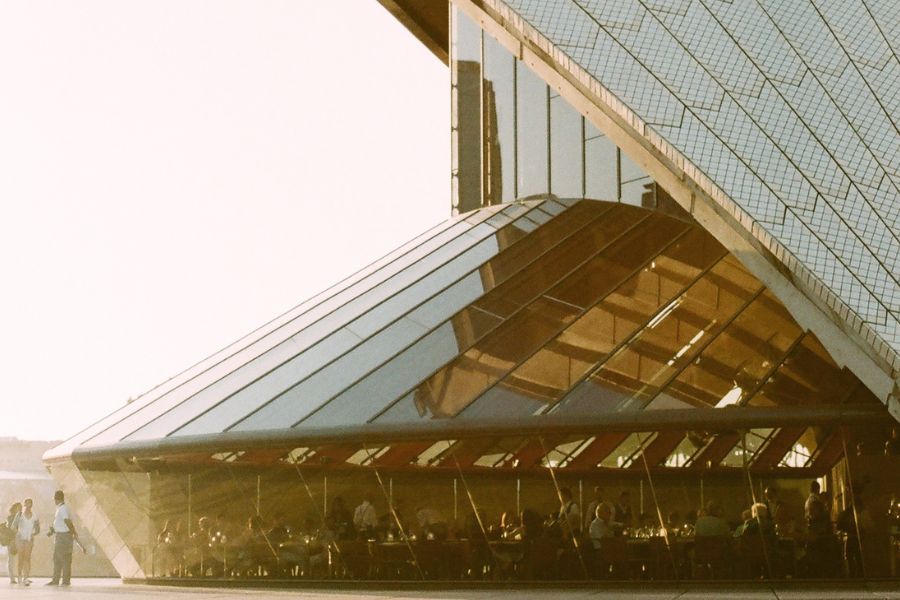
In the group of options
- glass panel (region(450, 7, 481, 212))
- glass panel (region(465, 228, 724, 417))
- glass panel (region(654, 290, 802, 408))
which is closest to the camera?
glass panel (region(654, 290, 802, 408))

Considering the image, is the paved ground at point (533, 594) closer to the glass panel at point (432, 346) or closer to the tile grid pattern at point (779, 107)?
the glass panel at point (432, 346)

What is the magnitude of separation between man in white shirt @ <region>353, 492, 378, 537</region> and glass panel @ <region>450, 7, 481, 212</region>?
38.6 ft

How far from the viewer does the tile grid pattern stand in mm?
15961

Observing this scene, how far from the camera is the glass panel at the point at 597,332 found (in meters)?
17.5

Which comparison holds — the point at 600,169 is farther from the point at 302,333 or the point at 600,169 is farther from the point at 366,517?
the point at 366,517

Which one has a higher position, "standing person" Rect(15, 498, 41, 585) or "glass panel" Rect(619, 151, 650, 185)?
"glass panel" Rect(619, 151, 650, 185)

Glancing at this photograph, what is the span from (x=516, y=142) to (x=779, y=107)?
35.3ft

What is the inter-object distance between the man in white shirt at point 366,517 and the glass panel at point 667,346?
318 centimetres

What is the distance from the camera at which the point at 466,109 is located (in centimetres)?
2970

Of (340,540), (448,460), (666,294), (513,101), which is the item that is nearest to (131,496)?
(340,540)

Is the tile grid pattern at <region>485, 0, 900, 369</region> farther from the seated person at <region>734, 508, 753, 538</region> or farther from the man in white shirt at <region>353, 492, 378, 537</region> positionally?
the man in white shirt at <region>353, 492, 378, 537</region>

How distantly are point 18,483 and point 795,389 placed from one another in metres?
51.5

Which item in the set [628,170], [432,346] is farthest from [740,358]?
[628,170]

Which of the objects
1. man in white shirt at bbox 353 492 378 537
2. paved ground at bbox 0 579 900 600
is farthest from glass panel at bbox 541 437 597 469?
man in white shirt at bbox 353 492 378 537
